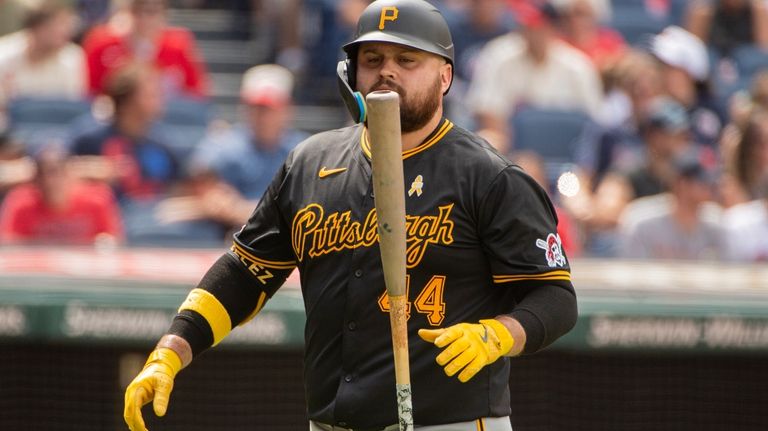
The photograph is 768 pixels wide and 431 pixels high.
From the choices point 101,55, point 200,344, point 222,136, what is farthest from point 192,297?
point 101,55

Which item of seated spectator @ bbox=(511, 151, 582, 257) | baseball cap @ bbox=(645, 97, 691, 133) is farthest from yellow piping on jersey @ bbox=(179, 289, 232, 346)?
baseball cap @ bbox=(645, 97, 691, 133)

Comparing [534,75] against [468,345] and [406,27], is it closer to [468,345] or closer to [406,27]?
[406,27]

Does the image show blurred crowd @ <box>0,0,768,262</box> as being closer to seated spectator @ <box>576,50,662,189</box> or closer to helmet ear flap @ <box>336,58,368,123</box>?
seated spectator @ <box>576,50,662,189</box>

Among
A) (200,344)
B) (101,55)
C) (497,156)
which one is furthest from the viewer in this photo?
(101,55)

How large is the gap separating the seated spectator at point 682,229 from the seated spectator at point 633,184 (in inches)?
10.9

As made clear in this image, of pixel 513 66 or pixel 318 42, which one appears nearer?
pixel 513 66

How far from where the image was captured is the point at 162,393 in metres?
2.90

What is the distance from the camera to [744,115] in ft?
23.7

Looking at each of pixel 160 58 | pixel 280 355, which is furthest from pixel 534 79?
pixel 280 355

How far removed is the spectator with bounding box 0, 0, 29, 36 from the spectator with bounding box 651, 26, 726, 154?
4.05 meters

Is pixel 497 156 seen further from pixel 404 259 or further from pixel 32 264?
pixel 32 264

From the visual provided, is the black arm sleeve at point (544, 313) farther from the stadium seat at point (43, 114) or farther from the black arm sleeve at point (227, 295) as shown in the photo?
the stadium seat at point (43, 114)

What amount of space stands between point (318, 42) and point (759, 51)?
3115mm

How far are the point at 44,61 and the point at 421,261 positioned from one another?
4.98 meters
